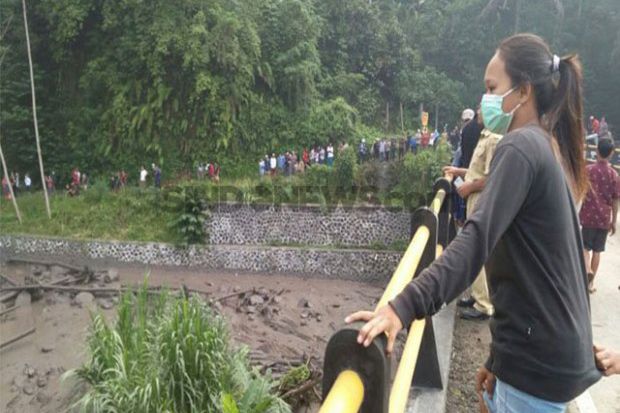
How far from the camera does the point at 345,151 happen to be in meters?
14.5

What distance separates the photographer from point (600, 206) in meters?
4.43

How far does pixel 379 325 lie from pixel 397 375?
571 millimetres

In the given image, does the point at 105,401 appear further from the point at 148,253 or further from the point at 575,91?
the point at 148,253

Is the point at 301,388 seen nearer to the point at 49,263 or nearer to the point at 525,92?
the point at 525,92

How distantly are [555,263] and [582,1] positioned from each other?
1084 inches

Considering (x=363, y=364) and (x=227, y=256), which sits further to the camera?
(x=227, y=256)

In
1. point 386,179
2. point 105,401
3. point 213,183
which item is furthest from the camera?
point 213,183

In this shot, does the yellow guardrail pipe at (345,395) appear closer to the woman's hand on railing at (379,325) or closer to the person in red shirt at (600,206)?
the woman's hand on railing at (379,325)

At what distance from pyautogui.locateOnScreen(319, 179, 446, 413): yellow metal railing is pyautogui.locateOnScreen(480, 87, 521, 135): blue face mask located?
1.40 ft

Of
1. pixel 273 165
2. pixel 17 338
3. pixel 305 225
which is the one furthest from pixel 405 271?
pixel 273 165

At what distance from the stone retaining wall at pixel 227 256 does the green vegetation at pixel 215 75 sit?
468 cm

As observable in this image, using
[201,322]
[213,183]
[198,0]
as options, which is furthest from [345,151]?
[201,322]

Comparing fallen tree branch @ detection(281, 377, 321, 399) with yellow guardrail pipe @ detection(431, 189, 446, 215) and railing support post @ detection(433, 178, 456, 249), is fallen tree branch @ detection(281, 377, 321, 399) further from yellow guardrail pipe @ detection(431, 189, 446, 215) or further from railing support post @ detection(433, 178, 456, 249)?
yellow guardrail pipe @ detection(431, 189, 446, 215)

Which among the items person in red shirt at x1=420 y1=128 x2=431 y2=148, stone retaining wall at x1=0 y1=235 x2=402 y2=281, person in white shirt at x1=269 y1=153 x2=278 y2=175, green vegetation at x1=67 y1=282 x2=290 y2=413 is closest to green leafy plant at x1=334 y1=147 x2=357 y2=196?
stone retaining wall at x1=0 y1=235 x2=402 y2=281
